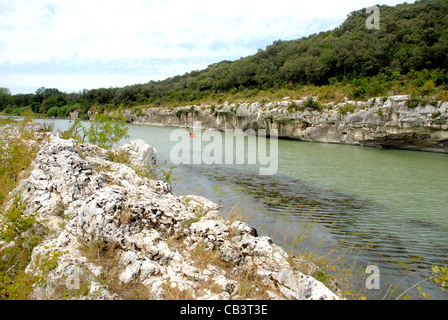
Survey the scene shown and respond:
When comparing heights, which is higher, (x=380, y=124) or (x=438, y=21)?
(x=438, y=21)

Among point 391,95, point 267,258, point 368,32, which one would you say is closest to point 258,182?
point 267,258

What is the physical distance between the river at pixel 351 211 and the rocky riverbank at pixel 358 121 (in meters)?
12.6

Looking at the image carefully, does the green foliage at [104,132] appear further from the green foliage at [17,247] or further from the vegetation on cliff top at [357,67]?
the vegetation on cliff top at [357,67]

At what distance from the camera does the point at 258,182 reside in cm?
1421

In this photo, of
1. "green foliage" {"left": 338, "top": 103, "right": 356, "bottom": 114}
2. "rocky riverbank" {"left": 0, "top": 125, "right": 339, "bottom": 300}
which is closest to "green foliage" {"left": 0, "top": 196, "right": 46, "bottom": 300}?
"rocky riverbank" {"left": 0, "top": 125, "right": 339, "bottom": 300}

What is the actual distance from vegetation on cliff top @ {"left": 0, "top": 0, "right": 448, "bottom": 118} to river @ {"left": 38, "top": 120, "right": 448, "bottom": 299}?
1749 cm

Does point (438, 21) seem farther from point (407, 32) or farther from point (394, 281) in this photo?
point (394, 281)

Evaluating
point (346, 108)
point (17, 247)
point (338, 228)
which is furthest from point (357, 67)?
point (17, 247)

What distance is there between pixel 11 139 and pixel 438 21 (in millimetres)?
53920

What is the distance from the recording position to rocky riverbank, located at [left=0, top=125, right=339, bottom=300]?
3.58 meters

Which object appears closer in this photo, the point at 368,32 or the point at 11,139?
the point at 11,139

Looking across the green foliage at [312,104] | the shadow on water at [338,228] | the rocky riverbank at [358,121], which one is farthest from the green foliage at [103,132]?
the green foliage at [312,104]
